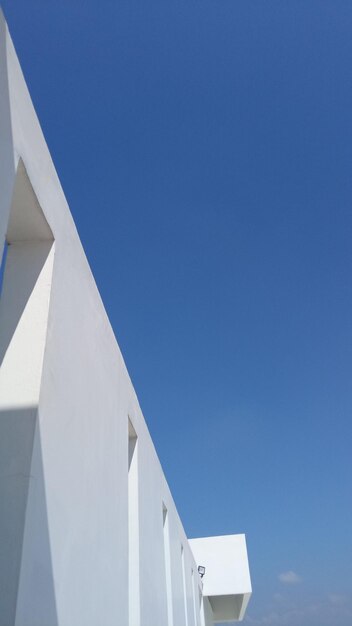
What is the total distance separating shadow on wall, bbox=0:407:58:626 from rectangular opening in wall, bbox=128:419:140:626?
7.65ft

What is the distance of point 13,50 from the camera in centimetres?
251

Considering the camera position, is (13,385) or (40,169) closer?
(13,385)

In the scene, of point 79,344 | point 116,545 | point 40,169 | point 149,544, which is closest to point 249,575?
point 149,544

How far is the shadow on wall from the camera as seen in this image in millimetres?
2131

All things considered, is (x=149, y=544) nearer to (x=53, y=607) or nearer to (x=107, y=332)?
(x=107, y=332)

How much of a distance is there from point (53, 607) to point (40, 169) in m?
2.21

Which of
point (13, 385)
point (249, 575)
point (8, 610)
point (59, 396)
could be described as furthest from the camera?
point (249, 575)

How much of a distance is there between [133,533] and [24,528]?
10.1 feet

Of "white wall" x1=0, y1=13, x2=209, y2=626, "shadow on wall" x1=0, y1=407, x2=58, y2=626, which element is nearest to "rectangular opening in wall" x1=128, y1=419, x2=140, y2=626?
"white wall" x1=0, y1=13, x2=209, y2=626

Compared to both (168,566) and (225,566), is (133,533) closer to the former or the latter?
(168,566)

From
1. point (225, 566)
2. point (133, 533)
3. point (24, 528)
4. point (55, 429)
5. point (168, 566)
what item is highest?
point (225, 566)

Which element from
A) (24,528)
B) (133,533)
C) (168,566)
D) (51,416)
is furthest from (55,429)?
(168,566)

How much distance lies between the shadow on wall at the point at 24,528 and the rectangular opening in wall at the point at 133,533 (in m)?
2.33

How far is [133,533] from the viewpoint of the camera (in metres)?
5.08
